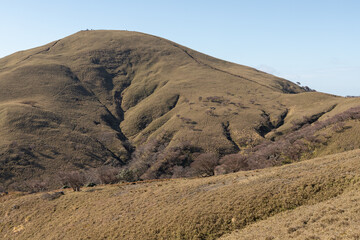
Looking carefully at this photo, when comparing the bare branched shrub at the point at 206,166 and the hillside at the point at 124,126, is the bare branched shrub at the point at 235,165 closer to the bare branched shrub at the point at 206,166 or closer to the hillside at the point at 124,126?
the bare branched shrub at the point at 206,166

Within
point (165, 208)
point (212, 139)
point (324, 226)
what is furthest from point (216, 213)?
point (212, 139)

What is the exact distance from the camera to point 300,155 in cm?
8681

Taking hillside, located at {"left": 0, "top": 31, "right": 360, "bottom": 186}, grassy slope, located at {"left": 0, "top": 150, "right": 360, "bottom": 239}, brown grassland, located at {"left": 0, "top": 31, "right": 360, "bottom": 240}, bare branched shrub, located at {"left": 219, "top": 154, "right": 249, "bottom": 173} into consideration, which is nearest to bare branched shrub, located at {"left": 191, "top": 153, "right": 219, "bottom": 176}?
brown grassland, located at {"left": 0, "top": 31, "right": 360, "bottom": 240}

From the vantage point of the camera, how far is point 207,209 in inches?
1307

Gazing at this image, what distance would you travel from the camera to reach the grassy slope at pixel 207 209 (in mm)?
25234

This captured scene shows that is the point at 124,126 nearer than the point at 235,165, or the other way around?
the point at 235,165

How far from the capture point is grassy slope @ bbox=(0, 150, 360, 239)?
993 inches

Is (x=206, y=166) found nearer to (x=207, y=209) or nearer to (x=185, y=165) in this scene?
(x=185, y=165)

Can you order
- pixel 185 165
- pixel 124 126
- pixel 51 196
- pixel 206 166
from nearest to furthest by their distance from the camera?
1. pixel 51 196
2. pixel 206 166
3. pixel 185 165
4. pixel 124 126

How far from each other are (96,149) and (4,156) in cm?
4053

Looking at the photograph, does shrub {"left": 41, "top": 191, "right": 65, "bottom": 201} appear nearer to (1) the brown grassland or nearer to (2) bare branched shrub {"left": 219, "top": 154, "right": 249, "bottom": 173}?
(1) the brown grassland

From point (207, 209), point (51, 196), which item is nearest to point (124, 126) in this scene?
point (51, 196)

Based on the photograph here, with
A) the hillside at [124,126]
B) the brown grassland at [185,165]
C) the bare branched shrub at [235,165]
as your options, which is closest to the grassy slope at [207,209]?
the brown grassland at [185,165]

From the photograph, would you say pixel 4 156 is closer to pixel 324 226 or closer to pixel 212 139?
pixel 212 139
